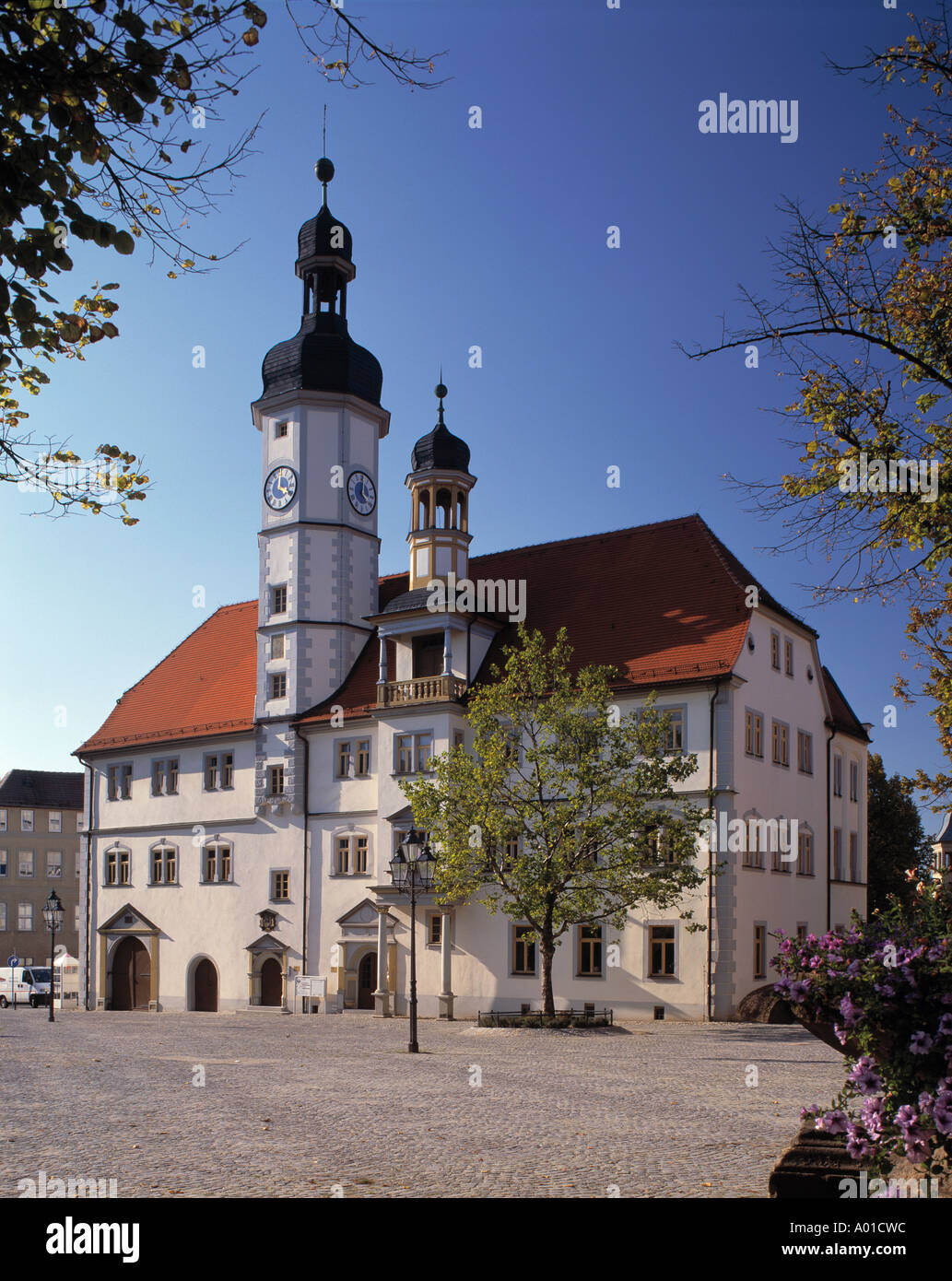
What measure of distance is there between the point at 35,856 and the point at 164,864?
47727mm

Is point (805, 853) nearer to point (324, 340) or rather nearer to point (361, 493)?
point (361, 493)

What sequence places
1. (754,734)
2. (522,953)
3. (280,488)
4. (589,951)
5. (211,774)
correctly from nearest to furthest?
(589,951), (754,734), (522,953), (280,488), (211,774)

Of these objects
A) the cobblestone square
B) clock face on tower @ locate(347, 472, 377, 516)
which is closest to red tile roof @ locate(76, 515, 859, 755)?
clock face on tower @ locate(347, 472, 377, 516)

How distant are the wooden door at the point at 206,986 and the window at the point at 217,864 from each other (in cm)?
277

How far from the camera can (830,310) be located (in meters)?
13.1

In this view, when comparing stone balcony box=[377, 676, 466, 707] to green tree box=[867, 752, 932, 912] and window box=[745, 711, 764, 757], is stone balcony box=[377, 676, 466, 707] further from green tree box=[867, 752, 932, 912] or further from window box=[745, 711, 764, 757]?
green tree box=[867, 752, 932, 912]

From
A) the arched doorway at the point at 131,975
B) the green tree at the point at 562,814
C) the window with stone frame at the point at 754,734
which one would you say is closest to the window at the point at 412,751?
the green tree at the point at 562,814

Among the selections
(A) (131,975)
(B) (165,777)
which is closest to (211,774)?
(B) (165,777)

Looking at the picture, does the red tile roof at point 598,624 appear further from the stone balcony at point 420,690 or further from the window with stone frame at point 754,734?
the window with stone frame at point 754,734

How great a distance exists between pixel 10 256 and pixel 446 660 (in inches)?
1203

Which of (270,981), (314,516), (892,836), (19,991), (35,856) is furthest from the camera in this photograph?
(35,856)

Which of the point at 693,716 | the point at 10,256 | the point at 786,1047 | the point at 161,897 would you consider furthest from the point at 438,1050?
the point at 161,897

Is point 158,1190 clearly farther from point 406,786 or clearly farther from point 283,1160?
point 406,786

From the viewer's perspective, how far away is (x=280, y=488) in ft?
146
